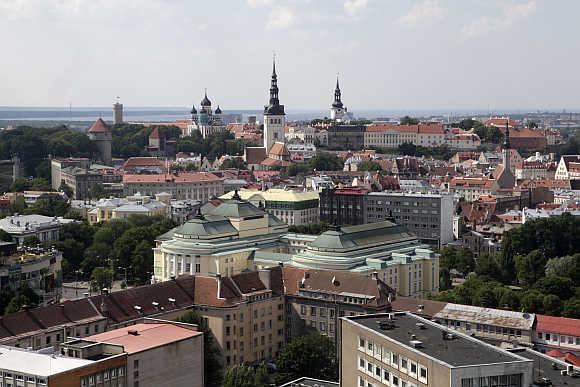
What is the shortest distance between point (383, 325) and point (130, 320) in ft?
56.0

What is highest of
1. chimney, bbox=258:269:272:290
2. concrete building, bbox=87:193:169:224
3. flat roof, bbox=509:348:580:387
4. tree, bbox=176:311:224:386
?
flat roof, bbox=509:348:580:387

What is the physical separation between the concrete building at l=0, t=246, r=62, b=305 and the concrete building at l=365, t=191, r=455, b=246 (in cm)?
2692

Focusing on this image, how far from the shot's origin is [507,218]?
A: 84.7m

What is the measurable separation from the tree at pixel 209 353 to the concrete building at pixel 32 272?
41.7ft

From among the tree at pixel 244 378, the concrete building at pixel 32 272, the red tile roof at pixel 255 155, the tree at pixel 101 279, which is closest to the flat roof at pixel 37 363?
the tree at pixel 244 378

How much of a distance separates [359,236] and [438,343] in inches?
1171

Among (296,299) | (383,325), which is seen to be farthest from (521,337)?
(383,325)

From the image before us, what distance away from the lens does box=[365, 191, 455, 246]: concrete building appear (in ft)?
258

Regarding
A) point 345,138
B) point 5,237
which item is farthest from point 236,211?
point 345,138

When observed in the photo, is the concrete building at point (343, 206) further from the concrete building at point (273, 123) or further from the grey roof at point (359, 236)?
the concrete building at point (273, 123)

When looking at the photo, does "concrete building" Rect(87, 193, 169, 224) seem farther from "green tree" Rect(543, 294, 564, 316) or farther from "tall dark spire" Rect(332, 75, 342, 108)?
"tall dark spire" Rect(332, 75, 342, 108)

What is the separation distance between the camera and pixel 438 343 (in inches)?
1093

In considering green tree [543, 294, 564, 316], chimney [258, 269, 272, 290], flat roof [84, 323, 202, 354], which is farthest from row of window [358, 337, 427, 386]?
green tree [543, 294, 564, 316]

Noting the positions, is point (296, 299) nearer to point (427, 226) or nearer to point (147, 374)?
point (147, 374)
